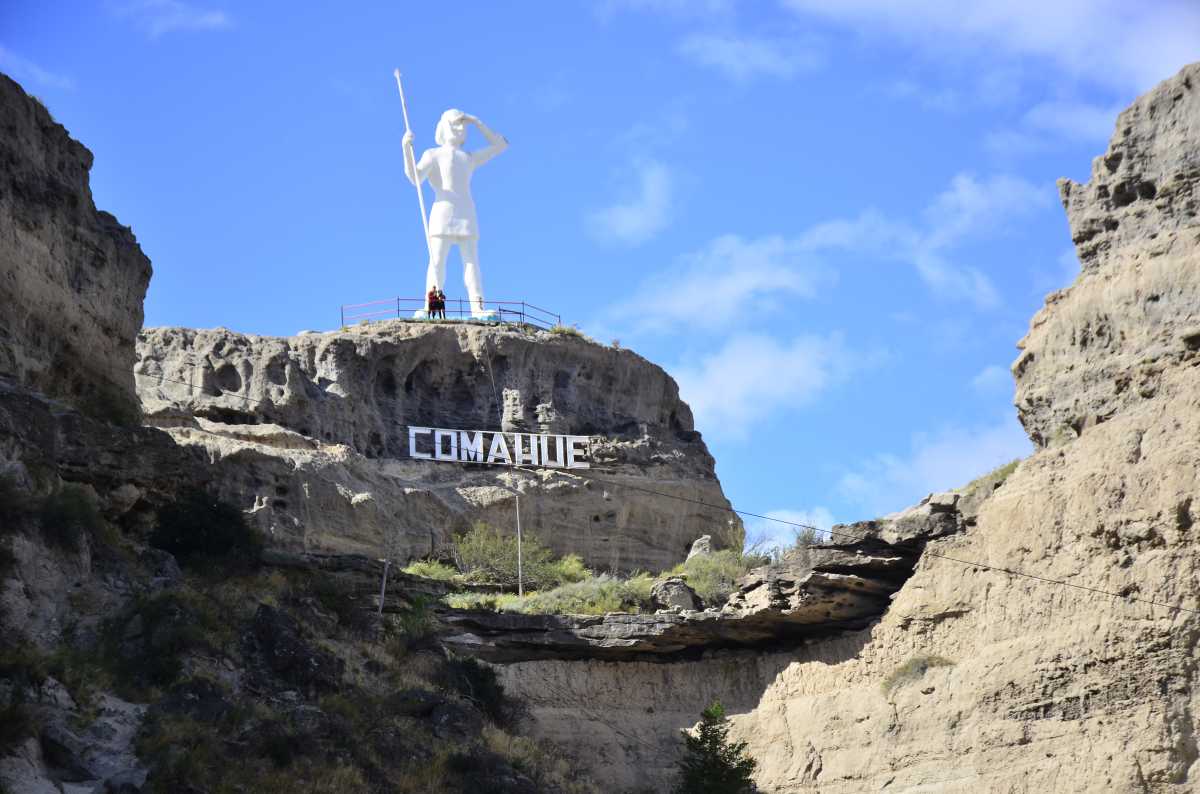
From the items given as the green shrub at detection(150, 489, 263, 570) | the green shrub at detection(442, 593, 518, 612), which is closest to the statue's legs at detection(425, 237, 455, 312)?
the green shrub at detection(442, 593, 518, 612)

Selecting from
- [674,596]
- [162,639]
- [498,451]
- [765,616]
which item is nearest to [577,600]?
[674,596]

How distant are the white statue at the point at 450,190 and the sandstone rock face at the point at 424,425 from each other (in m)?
4.59

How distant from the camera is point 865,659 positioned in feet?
142

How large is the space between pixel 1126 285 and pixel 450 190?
98.5 feet

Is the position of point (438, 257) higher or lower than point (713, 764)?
higher

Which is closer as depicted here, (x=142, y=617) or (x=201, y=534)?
(x=142, y=617)

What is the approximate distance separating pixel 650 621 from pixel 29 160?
16.0 m

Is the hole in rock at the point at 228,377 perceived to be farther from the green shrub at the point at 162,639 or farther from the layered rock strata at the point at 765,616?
the green shrub at the point at 162,639

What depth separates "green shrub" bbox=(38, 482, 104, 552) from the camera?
1353 inches

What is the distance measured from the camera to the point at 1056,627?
39406mm

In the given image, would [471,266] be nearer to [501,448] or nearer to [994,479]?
[501,448]

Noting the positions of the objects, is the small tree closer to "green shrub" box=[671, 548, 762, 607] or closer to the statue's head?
"green shrub" box=[671, 548, 762, 607]

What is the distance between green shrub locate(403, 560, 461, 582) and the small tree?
13.3 meters

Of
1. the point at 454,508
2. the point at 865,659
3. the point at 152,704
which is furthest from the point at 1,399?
the point at 454,508
